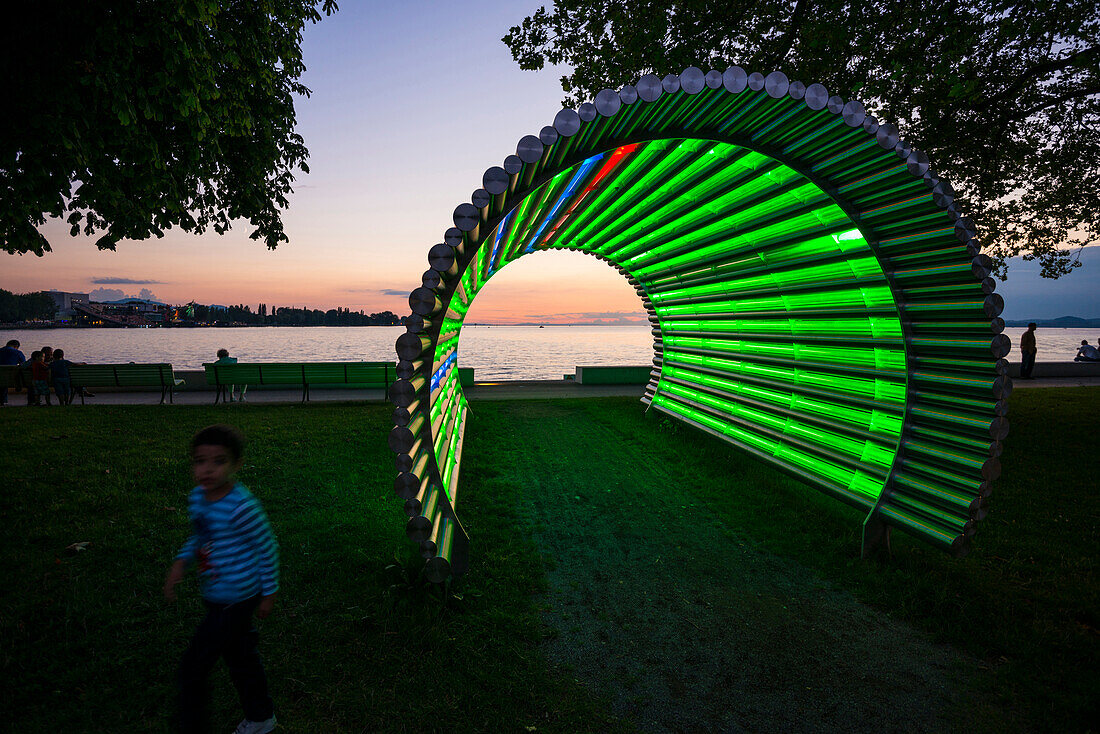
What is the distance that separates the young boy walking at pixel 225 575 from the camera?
8.23ft

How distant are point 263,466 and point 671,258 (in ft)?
23.3

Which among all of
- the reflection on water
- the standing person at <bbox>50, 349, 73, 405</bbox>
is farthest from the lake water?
the standing person at <bbox>50, 349, 73, 405</bbox>

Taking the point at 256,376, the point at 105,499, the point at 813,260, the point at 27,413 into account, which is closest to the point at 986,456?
the point at 813,260

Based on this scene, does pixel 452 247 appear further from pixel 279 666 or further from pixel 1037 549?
pixel 1037 549

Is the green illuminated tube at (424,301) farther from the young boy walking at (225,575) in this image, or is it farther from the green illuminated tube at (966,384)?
the green illuminated tube at (966,384)

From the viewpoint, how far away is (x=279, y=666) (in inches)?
130

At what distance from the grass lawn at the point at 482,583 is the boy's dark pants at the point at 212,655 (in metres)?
0.48

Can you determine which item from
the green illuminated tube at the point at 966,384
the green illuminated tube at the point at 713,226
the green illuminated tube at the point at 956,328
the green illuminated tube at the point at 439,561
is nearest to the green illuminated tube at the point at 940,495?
the green illuminated tube at the point at 966,384

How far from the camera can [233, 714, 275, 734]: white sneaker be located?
269 centimetres

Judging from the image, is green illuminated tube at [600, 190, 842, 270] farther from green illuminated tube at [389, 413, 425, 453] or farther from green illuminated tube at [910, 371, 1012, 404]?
green illuminated tube at [389, 413, 425, 453]

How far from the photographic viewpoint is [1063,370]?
21.2 meters

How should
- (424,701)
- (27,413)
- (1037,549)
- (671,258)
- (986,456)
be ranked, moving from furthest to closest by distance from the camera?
(27,413) < (671,258) < (1037,549) < (986,456) < (424,701)

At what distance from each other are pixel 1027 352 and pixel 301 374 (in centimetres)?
2435

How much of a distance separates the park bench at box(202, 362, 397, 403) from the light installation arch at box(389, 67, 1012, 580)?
8415mm
